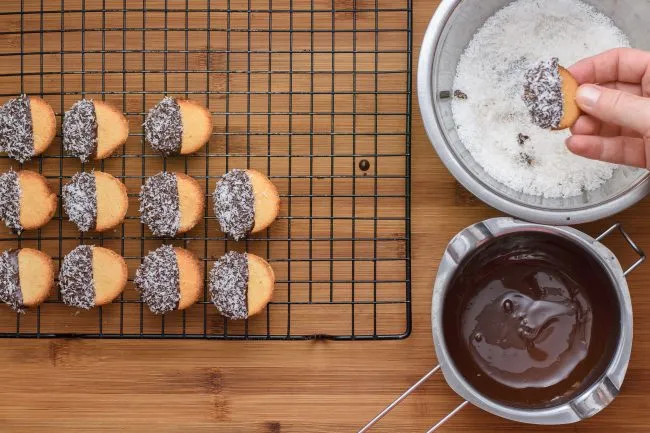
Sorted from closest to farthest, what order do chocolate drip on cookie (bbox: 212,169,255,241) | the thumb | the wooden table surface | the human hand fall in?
the thumb
the human hand
chocolate drip on cookie (bbox: 212,169,255,241)
the wooden table surface

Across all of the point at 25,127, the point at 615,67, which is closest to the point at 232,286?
the point at 25,127

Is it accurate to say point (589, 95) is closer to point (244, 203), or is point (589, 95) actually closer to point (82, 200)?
point (244, 203)

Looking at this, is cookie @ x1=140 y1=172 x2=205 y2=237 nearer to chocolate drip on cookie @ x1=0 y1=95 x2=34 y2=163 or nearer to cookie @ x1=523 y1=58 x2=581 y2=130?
chocolate drip on cookie @ x1=0 y1=95 x2=34 y2=163

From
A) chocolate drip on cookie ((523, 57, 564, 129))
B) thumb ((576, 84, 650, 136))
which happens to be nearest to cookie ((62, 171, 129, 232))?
chocolate drip on cookie ((523, 57, 564, 129))

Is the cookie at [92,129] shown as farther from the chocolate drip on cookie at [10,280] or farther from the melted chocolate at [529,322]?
the melted chocolate at [529,322]

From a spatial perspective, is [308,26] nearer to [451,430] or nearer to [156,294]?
[156,294]

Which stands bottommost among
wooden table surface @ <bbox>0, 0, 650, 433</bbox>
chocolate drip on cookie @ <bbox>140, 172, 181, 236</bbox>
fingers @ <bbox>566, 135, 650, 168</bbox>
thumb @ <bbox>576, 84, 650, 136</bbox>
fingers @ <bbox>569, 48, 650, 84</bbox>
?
wooden table surface @ <bbox>0, 0, 650, 433</bbox>

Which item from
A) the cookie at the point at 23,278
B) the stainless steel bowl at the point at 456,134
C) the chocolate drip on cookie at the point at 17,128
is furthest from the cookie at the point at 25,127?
the stainless steel bowl at the point at 456,134
